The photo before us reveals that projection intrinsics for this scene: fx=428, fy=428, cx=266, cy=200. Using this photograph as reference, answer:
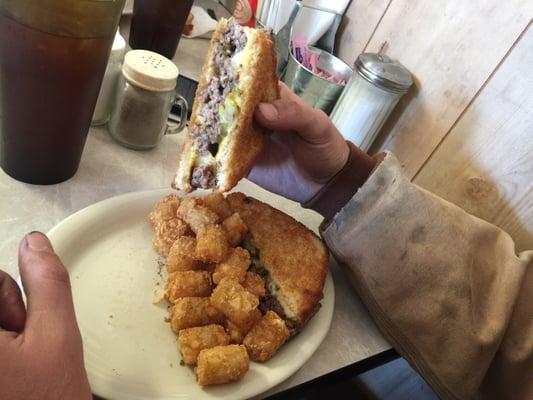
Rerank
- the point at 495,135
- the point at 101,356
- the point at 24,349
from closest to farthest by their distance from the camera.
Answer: the point at 24,349, the point at 101,356, the point at 495,135

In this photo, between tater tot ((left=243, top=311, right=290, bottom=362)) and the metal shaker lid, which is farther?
the metal shaker lid

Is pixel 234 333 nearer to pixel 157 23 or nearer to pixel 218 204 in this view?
pixel 218 204

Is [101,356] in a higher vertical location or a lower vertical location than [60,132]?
lower

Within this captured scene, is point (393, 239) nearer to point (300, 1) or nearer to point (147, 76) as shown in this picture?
point (147, 76)

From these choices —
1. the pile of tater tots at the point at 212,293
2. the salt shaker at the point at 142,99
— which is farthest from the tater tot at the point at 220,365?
the salt shaker at the point at 142,99

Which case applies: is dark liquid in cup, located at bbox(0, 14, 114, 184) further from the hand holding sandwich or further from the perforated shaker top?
the hand holding sandwich

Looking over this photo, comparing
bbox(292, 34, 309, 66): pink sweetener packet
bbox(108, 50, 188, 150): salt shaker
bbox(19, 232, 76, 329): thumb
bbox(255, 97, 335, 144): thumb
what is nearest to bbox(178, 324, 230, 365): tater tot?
bbox(19, 232, 76, 329): thumb

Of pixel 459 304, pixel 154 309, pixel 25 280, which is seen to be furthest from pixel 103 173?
pixel 459 304
